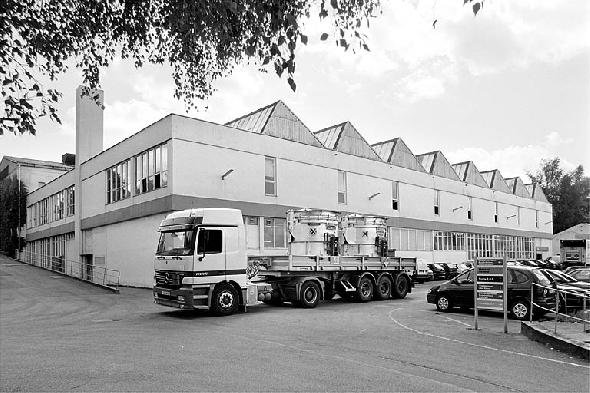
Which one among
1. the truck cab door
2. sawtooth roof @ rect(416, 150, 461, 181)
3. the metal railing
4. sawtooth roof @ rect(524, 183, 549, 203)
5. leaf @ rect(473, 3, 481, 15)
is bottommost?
the metal railing

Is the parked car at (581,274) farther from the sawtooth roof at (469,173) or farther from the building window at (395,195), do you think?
the sawtooth roof at (469,173)

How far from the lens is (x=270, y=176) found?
3169 centimetres

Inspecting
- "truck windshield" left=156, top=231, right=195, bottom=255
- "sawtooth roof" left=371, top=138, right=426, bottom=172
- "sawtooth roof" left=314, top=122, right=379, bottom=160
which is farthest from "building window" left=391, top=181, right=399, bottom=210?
"truck windshield" left=156, top=231, right=195, bottom=255

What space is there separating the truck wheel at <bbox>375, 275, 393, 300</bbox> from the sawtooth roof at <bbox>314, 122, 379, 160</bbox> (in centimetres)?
1720

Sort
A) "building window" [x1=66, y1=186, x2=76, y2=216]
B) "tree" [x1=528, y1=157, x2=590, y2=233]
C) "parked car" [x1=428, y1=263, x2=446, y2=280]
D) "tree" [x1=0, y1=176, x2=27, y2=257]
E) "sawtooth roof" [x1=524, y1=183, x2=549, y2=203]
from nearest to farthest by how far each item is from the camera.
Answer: "parked car" [x1=428, y1=263, x2=446, y2=280], "building window" [x1=66, y1=186, x2=76, y2=216], "tree" [x1=0, y1=176, x2=27, y2=257], "sawtooth roof" [x1=524, y1=183, x2=549, y2=203], "tree" [x1=528, y1=157, x2=590, y2=233]

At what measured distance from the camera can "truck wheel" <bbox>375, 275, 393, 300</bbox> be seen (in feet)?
68.7

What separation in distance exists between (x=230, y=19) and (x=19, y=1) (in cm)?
252

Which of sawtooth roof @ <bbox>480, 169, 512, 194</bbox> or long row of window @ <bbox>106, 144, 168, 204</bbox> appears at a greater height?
sawtooth roof @ <bbox>480, 169, 512, 194</bbox>

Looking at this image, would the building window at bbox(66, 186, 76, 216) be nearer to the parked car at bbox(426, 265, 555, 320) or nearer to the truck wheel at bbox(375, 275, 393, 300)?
the truck wheel at bbox(375, 275, 393, 300)

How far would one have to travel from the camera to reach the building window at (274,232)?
3076 cm

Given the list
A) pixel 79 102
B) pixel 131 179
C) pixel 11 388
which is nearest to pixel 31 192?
pixel 79 102

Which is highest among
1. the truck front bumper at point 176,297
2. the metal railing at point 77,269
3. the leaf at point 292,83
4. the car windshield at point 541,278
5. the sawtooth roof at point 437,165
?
the sawtooth roof at point 437,165

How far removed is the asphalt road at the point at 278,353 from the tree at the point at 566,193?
81130 mm

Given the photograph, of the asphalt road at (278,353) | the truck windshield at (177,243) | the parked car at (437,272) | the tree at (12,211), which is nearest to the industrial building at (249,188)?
the tree at (12,211)
